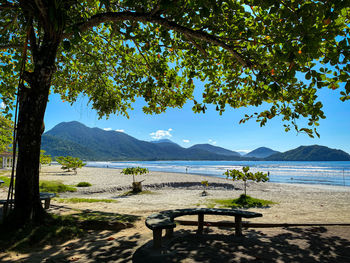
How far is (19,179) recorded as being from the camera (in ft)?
16.1

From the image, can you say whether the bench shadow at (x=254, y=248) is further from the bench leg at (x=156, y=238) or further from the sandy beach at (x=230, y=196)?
the sandy beach at (x=230, y=196)

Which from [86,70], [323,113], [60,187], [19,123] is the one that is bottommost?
[60,187]

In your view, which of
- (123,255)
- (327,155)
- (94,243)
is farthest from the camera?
(327,155)

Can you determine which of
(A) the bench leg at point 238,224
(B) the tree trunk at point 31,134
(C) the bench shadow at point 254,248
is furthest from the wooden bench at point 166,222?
(B) the tree trunk at point 31,134

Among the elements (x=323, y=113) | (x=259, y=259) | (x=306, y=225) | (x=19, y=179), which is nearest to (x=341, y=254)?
(x=259, y=259)

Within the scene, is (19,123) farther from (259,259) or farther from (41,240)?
(259,259)

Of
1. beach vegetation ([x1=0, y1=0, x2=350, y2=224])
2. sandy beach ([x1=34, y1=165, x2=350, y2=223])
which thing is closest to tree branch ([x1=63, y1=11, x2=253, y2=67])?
beach vegetation ([x1=0, y1=0, x2=350, y2=224])

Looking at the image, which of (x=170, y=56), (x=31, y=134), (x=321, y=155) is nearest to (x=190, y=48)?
(x=170, y=56)

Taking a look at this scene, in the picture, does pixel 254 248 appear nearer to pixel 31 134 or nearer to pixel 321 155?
pixel 31 134

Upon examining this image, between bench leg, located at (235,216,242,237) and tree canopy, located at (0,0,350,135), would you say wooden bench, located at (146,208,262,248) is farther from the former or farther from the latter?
tree canopy, located at (0,0,350,135)

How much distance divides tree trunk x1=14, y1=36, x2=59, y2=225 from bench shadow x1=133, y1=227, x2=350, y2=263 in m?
2.76

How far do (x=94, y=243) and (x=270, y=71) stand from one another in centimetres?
590

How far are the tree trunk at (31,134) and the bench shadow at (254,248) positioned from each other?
276cm

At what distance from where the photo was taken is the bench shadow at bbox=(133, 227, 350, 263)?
3748mm
